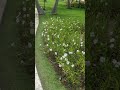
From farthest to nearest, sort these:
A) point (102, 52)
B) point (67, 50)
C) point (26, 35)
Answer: point (26, 35)
point (67, 50)
point (102, 52)

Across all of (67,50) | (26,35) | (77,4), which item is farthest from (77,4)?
(67,50)

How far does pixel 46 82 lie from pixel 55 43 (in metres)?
1.76

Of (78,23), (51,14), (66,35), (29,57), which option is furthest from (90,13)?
(29,57)

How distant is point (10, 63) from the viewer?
24.6 ft

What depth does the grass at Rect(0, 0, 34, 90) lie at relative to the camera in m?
6.58

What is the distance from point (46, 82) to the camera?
6.70 metres

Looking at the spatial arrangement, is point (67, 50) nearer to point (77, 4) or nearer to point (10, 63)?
point (10, 63)

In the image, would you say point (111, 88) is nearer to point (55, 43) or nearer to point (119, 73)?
point (119, 73)

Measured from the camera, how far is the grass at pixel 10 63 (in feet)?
21.6

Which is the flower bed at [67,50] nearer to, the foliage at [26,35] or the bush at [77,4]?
the foliage at [26,35]

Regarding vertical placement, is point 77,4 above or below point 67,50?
above

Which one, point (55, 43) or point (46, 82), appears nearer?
point (46, 82)

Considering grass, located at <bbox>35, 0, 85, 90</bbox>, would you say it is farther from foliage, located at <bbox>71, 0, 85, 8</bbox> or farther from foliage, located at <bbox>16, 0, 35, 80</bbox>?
foliage, located at <bbox>71, 0, 85, 8</bbox>

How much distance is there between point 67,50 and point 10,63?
121 cm
